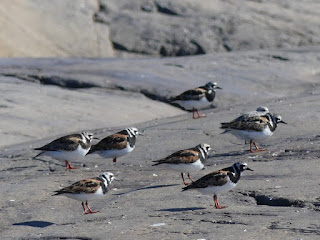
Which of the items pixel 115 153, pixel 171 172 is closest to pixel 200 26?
pixel 115 153

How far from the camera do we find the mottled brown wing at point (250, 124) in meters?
15.1

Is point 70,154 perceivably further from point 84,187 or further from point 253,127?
point 253,127

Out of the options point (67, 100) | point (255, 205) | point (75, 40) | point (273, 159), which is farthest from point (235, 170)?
point (75, 40)

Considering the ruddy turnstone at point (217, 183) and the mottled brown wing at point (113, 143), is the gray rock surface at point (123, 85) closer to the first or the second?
the mottled brown wing at point (113, 143)

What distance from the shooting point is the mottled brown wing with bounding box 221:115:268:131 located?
15.1m

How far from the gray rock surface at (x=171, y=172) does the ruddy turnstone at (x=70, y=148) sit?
14.2 inches

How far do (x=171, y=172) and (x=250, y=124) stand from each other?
1949 millimetres

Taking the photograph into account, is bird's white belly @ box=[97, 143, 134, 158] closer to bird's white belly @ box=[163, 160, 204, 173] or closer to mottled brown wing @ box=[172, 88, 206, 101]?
bird's white belly @ box=[163, 160, 204, 173]

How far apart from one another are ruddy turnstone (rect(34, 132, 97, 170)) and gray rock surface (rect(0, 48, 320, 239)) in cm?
36

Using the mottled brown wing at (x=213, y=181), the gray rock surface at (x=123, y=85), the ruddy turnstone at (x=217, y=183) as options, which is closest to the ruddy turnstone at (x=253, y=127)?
the ruddy turnstone at (x=217, y=183)

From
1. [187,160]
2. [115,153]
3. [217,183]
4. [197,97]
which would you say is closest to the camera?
[217,183]

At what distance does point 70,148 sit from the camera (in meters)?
14.9

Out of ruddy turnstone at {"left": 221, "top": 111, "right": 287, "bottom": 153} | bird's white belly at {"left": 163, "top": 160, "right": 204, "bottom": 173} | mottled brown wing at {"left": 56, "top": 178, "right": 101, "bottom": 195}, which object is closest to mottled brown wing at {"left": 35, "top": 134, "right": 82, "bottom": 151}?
bird's white belly at {"left": 163, "top": 160, "right": 204, "bottom": 173}

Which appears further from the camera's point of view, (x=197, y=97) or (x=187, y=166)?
(x=197, y=97)
